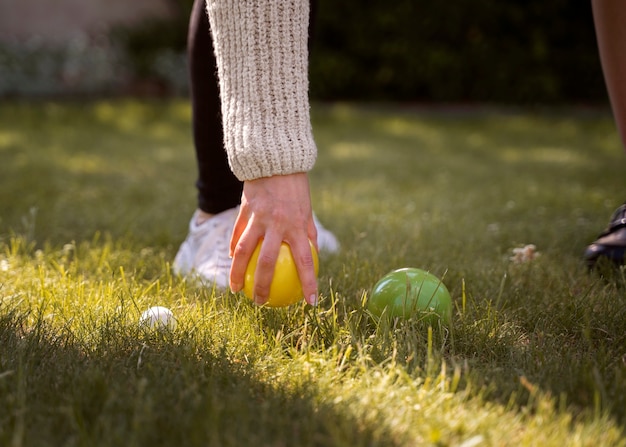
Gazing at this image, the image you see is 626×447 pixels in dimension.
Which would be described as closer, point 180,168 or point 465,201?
point 465,201

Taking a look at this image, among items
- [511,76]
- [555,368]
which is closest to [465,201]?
[555,368]

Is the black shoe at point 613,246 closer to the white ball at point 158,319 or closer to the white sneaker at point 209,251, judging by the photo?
the white sneaker at point 209,251

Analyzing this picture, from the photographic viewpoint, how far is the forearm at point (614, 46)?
1912 mm

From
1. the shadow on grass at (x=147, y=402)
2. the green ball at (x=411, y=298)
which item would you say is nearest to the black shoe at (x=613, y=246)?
the green ball at (x=411, y=298)

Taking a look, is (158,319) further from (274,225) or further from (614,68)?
(614,68)

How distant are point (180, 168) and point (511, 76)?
5.42 metres

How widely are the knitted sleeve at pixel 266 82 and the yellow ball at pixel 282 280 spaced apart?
0.18 metres

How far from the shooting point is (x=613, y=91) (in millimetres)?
2018

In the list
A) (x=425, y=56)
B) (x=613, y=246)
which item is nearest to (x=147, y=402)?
(x=613, y=246)

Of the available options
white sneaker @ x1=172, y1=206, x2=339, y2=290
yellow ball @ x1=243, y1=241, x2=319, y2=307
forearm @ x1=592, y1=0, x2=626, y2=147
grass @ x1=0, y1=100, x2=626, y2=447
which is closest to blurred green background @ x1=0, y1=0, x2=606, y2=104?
grass @ x1=0, y1=100, x2=626, y2=447

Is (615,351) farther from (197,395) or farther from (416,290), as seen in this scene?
(197,395)

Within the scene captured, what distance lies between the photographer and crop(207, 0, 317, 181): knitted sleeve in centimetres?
142

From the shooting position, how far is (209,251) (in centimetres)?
204

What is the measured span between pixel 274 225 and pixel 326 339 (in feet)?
0.98
